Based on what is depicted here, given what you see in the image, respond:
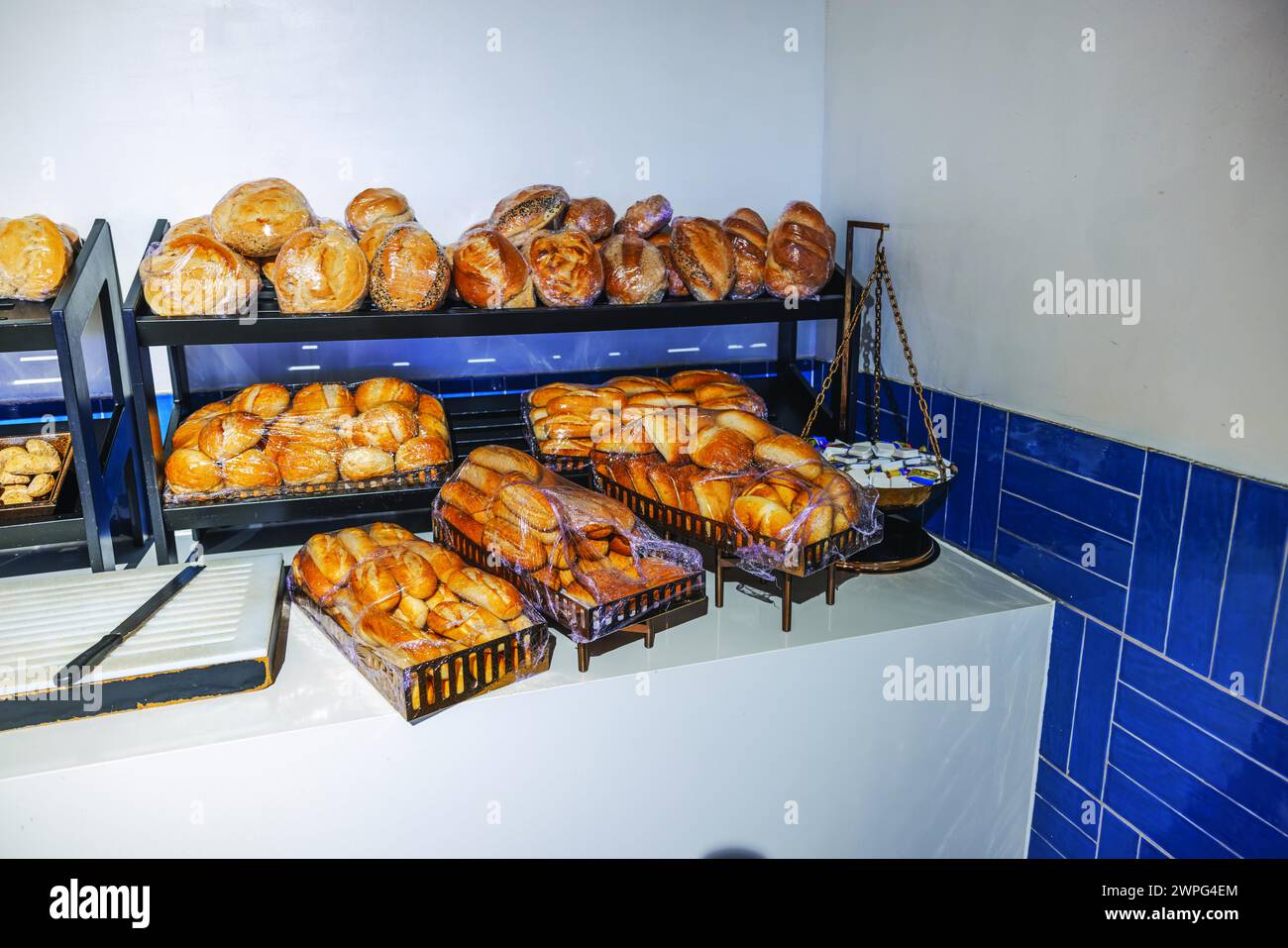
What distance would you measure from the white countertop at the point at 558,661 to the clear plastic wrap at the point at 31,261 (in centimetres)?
85

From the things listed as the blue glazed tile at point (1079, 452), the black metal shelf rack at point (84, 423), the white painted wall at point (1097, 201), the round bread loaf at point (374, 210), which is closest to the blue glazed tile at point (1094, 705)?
the blue glazed tile at point (1079, 452)

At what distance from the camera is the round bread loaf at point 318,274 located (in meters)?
1.89

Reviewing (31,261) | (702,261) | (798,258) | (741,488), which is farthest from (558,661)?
(31,261)

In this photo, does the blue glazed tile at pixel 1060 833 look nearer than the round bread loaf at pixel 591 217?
Yes

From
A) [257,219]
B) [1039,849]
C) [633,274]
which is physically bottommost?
[1039,849]

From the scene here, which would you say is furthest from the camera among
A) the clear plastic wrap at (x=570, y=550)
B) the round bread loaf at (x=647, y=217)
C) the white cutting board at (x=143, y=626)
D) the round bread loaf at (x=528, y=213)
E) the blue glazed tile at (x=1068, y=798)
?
the round bread loaf at (x=647, y=217)

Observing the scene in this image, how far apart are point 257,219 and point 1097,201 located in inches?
68.7

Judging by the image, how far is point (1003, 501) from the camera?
204 centimetres

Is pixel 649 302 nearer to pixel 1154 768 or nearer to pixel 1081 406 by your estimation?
pixel 1081 406

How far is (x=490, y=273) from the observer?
6.58 ft

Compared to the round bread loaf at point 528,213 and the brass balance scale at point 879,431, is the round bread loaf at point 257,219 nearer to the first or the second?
the round bread loaf at point 528,213

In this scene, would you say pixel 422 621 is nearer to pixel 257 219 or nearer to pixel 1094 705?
pixel 257 219

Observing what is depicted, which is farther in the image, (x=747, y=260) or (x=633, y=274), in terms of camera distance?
(x=747, y=260)

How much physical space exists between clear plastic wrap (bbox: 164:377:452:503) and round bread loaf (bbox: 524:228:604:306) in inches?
17.1
